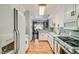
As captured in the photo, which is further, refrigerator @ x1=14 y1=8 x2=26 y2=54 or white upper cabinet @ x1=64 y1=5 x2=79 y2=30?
white upper cabinet @ x1=64 y1=5 x2=79 y2=30

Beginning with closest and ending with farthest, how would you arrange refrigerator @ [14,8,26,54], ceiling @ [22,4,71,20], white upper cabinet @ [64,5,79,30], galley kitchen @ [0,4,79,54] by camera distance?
1. galley kitchen @ [0,4,79,54]
2. refrigerator @ [14,8,26,54]
3. ceiling @ [22,4,71,20]
4. white upper cabinet @ [64,5,79,30]

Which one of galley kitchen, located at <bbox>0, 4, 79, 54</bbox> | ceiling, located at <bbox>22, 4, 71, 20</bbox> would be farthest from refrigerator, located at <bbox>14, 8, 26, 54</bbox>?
ceiling, located at <bbox>22, 4, 71, 20</bbox>

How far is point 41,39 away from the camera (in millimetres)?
6715

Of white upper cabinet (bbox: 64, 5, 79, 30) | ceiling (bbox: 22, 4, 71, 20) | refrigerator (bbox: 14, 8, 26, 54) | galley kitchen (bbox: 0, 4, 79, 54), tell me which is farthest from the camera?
white upper cabinet (bbox: 64, 5, 79, 30)

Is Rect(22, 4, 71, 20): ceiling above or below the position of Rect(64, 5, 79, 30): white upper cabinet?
above

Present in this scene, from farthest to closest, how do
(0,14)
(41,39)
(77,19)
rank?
(41,39)
(77,19)
(0,14)

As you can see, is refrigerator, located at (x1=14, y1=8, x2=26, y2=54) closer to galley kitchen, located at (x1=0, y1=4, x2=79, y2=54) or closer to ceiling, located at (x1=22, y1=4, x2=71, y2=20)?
galley kitchen, located at (x1=0, y1=4, x2=79, y2=54)

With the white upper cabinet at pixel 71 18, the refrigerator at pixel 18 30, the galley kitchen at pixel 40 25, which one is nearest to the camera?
the galley kitchen at pixel 40 25

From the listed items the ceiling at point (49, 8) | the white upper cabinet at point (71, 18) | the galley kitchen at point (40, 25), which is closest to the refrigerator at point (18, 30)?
the galley kitchen at point (40, 25)

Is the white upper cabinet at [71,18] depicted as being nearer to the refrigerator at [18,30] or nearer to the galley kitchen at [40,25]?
the galley kitchen at [40,25]
